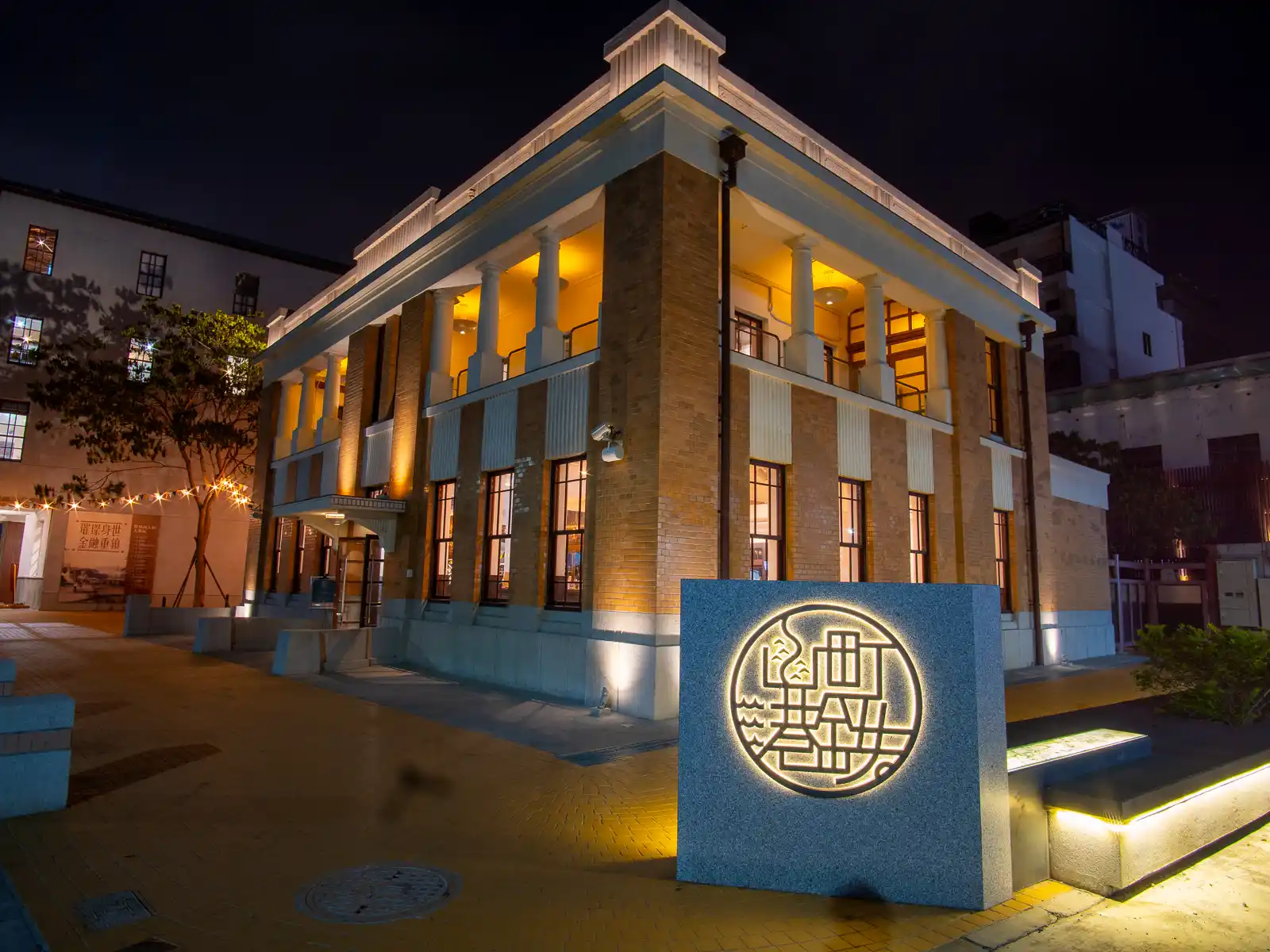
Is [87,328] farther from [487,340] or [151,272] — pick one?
[487,340]

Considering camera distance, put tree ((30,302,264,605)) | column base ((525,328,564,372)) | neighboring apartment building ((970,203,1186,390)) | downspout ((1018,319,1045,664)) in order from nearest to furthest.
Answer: column base ((525,328,564,372)), downspout ((1018,319,1045,664)), tree ((30,302,264,605)), neighboring apartment building ((970,203,1186,390))

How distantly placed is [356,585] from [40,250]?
24.0 m

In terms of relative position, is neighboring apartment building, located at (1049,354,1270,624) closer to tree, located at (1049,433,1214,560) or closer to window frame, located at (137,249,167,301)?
tree, located at (1049,433,1214,560)

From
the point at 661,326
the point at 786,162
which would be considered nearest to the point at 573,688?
the point at 661,326

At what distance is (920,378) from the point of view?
20125 millimetres

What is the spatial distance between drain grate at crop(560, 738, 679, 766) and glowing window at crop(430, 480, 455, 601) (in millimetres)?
8337

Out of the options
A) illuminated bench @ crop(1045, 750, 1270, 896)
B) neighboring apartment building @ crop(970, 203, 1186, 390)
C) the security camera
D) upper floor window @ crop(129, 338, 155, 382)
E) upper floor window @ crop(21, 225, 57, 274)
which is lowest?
illuminated bench @ crop(1045, 750, 1270, 896)

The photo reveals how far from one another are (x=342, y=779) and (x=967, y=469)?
15660mm

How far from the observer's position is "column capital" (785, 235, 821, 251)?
49.8 feet

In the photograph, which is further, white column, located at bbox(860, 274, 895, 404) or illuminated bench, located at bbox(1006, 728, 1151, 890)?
white column, located at bbox(860, 274, 895, 404)

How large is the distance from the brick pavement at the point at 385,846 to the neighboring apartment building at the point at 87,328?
2621cm

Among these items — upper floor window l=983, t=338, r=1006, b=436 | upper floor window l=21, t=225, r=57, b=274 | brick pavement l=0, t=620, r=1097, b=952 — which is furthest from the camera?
upper floor window l=21, t=225, r=57, b=274

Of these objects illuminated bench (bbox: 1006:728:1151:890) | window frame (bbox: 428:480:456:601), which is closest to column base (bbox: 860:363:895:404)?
window frame (bbox: 428:480:456:601)

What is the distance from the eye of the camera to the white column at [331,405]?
23.0 metres
